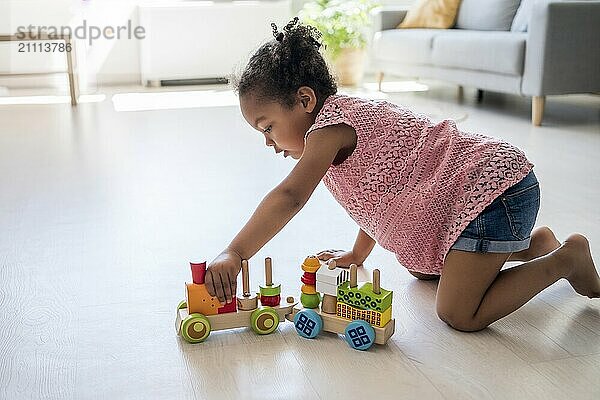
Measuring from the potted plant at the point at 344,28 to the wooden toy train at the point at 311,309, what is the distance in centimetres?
341

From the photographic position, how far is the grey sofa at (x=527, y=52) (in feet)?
10.9

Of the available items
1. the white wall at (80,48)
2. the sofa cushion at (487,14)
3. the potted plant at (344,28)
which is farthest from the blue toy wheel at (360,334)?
Answer: the white wall at (80,48)

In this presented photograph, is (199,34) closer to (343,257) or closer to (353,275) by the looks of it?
(343,257)

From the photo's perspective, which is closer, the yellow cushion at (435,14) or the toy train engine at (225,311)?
the toy train engine at (225,311)

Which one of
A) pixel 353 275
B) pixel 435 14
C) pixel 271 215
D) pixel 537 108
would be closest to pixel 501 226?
pixel 353 275

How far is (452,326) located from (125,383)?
1.83ft

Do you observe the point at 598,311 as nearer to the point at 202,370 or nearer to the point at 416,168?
the point at 416,168

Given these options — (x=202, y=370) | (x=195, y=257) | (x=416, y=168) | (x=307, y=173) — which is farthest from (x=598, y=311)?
(x=195, y=257)

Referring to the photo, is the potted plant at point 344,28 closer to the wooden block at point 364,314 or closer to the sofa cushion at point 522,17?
the sofa cushion at point 522,17

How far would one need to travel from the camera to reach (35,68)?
491 cm

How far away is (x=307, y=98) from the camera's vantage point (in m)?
1.31

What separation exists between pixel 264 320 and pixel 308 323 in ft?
0.25

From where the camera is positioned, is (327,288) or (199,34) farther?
(199,34)

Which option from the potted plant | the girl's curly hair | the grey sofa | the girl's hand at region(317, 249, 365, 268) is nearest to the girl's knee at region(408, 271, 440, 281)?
the girl's hand at region(317, 249, 365, 268)
